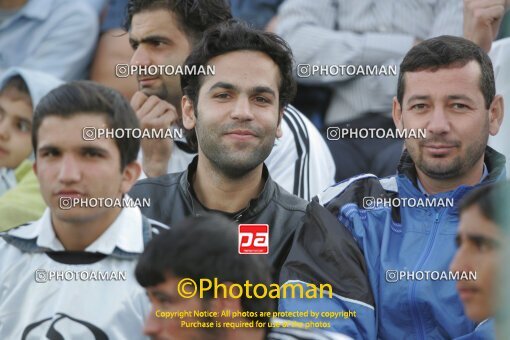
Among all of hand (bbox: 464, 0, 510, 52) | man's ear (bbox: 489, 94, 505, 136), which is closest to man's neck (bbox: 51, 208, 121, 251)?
man's ear (bbox: 489, 94, 505, 136)

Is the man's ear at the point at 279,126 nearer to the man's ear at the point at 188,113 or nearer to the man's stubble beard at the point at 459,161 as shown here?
the man's ear at the point at 188,113

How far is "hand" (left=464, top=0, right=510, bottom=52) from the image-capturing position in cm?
269

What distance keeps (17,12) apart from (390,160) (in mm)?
1293

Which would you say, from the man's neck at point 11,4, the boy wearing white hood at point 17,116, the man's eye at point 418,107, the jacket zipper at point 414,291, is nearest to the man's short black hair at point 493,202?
the jacket zipper at point 414,291

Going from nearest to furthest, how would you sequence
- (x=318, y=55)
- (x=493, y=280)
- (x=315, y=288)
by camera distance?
1. (x=493, y=280)
2. (x=315, y=288)
3. (x=318, y=55)

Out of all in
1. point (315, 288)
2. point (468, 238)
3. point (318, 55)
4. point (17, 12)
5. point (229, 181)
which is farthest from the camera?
point (17, 12)

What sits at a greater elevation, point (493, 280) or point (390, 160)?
point (390, 160)

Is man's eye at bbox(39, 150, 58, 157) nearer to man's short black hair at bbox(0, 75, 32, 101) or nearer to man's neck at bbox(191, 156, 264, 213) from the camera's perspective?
man's neck at bbox(191, 156, 264, 213)

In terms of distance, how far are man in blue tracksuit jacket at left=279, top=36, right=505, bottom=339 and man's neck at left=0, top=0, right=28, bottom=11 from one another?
136cm

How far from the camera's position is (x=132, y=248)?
94.1 inches

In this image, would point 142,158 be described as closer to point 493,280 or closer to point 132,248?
point 132,248

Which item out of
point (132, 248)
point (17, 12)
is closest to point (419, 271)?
point (132, 248)

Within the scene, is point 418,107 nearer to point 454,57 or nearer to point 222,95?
point 454,57

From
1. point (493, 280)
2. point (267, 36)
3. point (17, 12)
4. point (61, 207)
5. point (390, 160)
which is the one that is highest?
point (17, 12)
